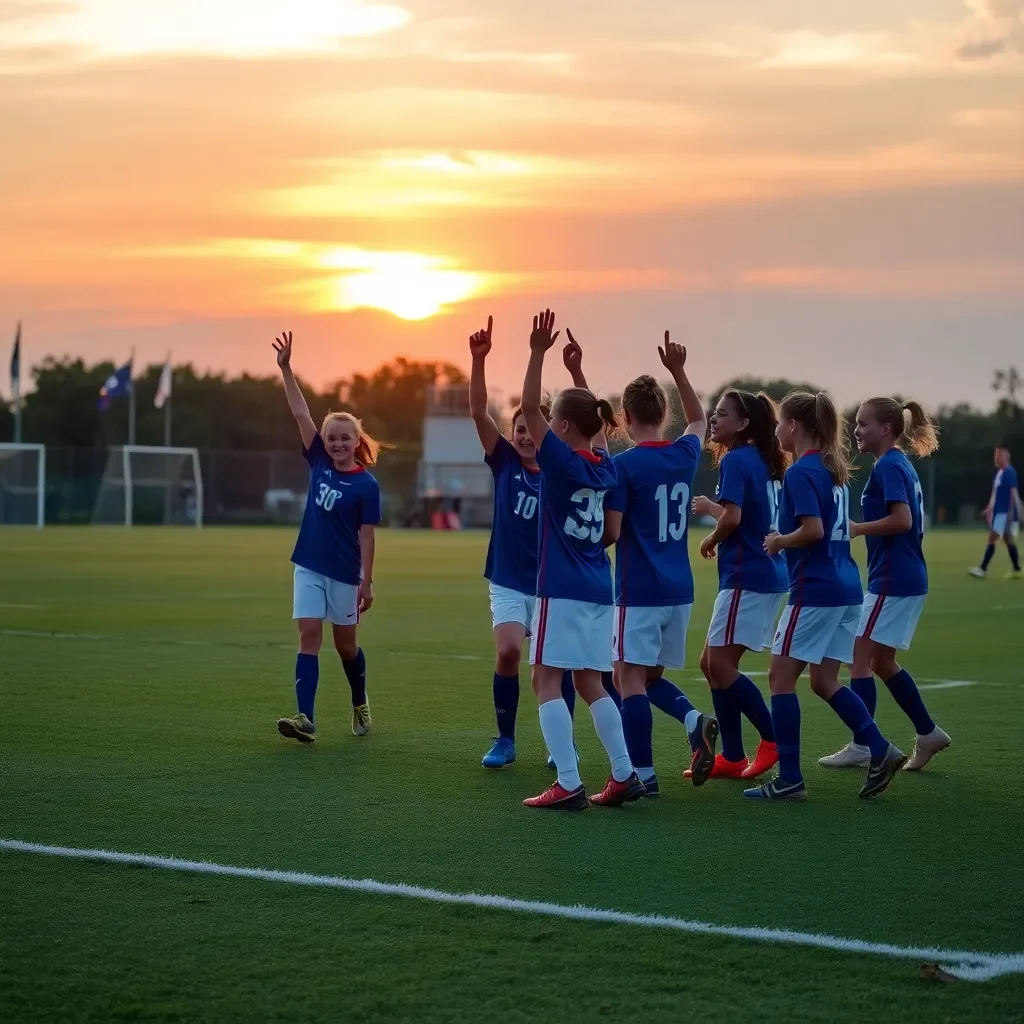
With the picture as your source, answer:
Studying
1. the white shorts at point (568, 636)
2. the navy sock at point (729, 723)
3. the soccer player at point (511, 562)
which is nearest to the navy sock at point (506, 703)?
the soccer player at point (511, 562)

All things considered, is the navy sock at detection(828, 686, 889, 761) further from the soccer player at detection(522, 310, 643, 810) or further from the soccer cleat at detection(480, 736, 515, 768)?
the soccer cleat at detection(480, 736, 515, 768)

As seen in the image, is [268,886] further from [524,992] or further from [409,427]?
[409,427]

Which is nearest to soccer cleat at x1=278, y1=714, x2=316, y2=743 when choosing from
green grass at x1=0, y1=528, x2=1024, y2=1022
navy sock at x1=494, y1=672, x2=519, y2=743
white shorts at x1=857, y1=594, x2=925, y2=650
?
green grass at x1=0, y1=528, x2=1024, y2=1022

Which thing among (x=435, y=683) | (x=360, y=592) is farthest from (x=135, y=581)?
(x=360, y=592)

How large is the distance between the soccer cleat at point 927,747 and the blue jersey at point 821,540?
996mm

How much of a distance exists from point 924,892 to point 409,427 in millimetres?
129129

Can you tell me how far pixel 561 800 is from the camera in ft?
23.4

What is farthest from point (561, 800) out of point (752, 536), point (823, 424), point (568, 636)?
point (823, 424)

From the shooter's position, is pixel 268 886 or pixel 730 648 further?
pixel 730 648

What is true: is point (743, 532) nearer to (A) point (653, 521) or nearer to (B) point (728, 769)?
(A) point (653, 521)

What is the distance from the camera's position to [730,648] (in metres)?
8.09

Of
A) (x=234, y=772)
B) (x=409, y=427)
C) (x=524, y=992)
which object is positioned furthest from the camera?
(x=409, y=427)

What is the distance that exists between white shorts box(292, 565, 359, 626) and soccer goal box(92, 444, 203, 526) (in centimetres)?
5349

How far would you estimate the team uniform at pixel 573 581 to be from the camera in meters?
7.05
